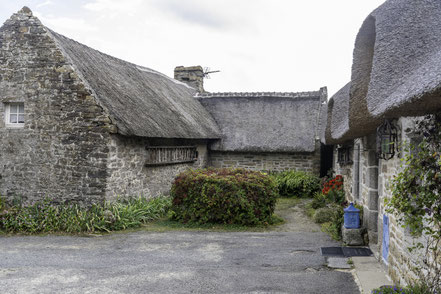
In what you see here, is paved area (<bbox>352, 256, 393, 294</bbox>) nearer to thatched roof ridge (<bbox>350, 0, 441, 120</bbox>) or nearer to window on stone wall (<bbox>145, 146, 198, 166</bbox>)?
thatched roof ridge (<bbox>350, 0, 441, 120</bbox>)

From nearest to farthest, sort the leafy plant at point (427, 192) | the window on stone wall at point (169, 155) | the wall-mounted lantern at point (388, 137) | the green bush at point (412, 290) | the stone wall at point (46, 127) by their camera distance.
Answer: the leafy plant at point (427, 192)
the green bush at point (412, 290)
the wall-mounted lantern at point (388, 137)
the stone wall at point (46, 127)
the window on stone wall at point (169, 155)

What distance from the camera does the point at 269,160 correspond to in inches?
664

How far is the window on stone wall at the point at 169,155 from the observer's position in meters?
11.6

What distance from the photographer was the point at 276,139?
16.7 m

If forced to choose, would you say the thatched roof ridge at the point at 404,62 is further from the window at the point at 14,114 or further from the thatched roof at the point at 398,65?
the window at the point at 14,114

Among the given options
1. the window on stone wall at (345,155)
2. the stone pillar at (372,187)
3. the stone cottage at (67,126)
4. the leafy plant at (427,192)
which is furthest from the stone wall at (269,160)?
the leafy plant at (427,192)

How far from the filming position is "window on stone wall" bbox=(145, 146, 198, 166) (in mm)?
11640

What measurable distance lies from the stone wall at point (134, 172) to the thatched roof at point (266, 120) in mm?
4413

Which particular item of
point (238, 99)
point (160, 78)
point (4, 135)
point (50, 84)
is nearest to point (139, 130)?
point (50, 84)

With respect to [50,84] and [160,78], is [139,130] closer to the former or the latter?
[50,84]

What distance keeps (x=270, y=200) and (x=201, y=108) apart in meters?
9.25

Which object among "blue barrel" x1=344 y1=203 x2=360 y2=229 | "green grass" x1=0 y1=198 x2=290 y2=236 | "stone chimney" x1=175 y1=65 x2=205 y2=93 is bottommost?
"green grass" x1=0 y1=198 x2=290 y2=236

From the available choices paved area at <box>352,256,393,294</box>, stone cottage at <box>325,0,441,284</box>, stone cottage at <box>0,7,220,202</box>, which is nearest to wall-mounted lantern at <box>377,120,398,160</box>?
stone cottage at <box>325,0,441,284</box>

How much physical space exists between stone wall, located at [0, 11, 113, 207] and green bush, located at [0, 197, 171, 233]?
32 centimetres
